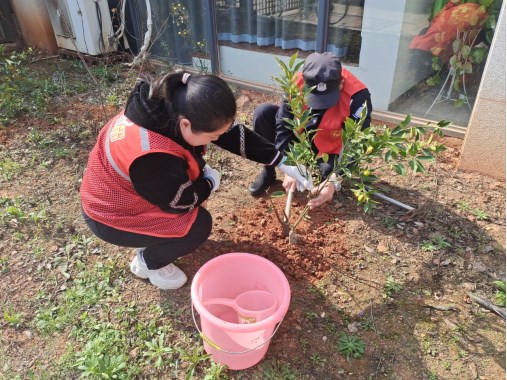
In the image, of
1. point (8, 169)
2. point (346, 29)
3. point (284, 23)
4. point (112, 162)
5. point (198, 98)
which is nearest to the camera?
point (198, 98)

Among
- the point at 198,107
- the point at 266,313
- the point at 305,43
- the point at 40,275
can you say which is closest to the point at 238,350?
the point at 266,313

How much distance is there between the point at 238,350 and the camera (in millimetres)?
1586

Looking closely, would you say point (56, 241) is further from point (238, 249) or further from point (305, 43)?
point (305, 43)

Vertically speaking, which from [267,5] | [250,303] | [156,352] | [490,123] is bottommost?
[156,352]

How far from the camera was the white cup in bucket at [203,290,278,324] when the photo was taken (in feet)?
5.28

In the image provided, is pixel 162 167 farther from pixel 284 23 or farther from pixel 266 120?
pixel 284 23

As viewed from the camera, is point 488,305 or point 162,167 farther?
point 488,305

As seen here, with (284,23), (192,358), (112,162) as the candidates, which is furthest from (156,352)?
(284,23)

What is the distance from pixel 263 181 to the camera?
260cm

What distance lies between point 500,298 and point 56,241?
2351 millimetres

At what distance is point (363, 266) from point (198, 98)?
1253mm

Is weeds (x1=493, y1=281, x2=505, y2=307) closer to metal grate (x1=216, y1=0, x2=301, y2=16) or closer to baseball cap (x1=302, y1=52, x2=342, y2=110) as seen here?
baseball cap (x1=302, y1=52, x2=342, y2=110)

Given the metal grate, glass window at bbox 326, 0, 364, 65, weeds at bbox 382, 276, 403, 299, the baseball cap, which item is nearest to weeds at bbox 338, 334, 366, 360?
weeds at bbox 382, 276, 403, 299

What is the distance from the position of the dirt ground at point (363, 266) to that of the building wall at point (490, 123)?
0.10 m
